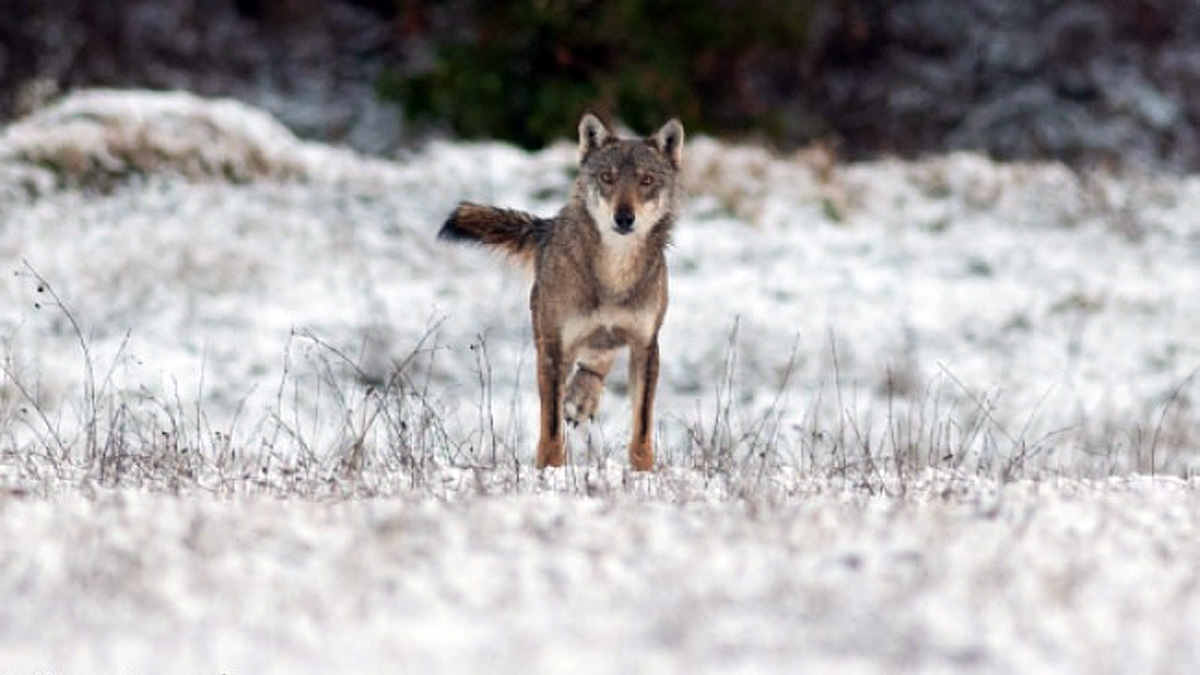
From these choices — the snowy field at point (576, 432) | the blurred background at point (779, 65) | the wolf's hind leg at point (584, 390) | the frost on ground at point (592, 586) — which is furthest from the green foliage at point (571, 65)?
the frost on ground at point (592, 586)

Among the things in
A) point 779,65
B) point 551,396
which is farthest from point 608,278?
point 779,65

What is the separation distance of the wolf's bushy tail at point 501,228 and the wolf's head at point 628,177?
18.2 inches

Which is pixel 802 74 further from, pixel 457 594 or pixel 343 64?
pixel 457 594

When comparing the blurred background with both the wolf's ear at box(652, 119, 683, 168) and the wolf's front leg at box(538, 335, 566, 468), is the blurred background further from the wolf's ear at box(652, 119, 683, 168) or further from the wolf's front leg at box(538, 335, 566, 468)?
the wolf's front leg at box(538, 335, 566, 468)

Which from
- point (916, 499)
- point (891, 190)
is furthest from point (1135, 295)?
point (916, 499)

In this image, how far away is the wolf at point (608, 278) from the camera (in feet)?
25.9

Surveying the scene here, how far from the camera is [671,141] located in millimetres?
8344

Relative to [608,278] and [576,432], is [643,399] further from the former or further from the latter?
[576,432]

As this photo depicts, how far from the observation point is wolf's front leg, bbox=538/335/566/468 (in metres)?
7.89

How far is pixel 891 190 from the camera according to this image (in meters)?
17.4

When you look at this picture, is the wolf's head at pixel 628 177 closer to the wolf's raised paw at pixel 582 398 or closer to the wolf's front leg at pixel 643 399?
the wolf's front leg at pixel 643 399

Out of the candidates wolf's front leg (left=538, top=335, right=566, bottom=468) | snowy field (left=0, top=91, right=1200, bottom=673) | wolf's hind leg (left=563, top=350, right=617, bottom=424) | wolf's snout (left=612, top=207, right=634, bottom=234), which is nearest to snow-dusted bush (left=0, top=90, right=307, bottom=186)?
snowy field (left=0, top=91, right=1200, bottom=673)

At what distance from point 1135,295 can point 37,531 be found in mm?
11735

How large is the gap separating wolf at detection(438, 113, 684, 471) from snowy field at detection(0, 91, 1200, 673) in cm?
37
